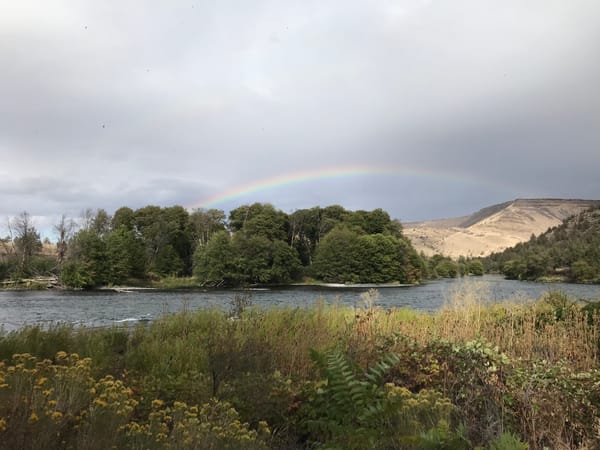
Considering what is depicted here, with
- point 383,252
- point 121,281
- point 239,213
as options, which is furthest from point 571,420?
point 239,213

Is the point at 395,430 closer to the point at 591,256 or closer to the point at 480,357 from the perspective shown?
the point at 480,357

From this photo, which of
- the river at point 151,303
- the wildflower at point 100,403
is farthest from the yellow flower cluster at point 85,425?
the river at point 151,303

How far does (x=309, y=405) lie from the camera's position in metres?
3.89

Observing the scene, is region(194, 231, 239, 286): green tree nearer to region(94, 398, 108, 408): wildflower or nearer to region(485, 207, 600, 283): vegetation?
region(485, 207, 600, 283): vegetation

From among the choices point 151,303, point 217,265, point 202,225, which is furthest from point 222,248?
point 151,303

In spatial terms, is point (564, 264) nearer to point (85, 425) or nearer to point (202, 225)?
point (202, 225)

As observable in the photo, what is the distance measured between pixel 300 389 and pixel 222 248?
64938 millimetres

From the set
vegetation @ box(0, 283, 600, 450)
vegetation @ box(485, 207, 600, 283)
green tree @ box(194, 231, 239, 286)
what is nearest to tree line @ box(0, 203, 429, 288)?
green tree @ box(194, 231, 239, 286)

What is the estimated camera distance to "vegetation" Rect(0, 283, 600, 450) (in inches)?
88.5

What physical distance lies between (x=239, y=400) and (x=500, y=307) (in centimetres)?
1027

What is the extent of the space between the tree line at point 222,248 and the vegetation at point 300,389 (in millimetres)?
57336

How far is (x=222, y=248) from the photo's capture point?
68188mm

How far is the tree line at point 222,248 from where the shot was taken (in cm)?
6219

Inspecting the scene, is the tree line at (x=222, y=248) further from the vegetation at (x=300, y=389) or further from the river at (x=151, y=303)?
the vegetation at (x=300, y=389)
